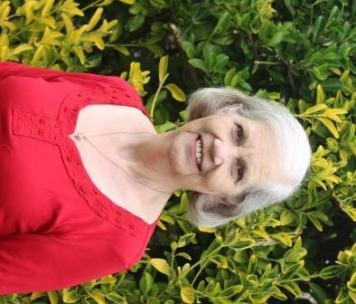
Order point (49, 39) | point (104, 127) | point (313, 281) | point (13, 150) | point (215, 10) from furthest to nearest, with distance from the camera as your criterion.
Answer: point (313, 281), point (215, 10), point (49, 39), point (104, 127), point (13, 150)

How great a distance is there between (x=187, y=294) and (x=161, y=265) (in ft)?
0.44

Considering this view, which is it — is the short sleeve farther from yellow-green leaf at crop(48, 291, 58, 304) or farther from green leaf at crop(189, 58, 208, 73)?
yellow-green leaf at crop(48, 291, 58, 304)

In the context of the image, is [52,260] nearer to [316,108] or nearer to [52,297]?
[52,297]

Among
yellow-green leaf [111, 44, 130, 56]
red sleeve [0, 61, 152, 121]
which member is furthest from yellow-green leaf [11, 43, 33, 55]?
yellow-green leaf [111, 44, 130, 56]

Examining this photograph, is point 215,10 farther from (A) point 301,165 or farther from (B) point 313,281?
(B) point 313,281

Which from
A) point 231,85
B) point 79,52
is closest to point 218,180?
point 231,85

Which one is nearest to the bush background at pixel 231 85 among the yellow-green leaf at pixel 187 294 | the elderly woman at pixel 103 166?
the yellow-green leaf at pixel 187 294

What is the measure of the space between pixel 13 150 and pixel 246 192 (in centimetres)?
66

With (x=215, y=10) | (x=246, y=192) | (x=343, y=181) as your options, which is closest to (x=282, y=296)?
(x=343, y=181)

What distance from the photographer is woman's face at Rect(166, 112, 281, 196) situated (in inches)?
64.7

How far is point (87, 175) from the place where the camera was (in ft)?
5.41

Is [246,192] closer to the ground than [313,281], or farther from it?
farther from it

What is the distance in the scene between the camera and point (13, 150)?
1.55 m

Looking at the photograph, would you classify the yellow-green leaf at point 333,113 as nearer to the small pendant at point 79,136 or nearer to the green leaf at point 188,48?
the green leaf at point 188,48
